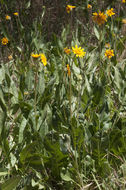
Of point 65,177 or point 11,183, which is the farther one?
point 65,177

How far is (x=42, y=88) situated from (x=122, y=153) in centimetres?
63

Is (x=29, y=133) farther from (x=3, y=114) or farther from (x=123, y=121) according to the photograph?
(x=123, y=121)

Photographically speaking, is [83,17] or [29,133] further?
[83,17]

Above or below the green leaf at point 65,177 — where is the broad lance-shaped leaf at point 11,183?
above

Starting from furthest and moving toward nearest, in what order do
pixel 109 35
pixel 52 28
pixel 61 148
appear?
pixel 52 28, pixel 109 35, pixel 61 148

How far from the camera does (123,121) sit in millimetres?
1535

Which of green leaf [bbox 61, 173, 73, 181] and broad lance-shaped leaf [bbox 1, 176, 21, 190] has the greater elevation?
broad lance-shaped leaf [bbox 1, 176, 21, 190]

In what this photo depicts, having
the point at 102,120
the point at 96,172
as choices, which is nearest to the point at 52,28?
the point at 102,120

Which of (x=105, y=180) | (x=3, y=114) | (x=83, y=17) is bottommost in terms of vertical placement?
(x=105, y=180)

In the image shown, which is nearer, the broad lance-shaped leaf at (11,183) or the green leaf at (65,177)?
the broad lance-shaped leaf at (11,183)

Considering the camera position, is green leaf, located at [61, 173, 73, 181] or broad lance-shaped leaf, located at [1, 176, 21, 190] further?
green leaf, located at [61, 173, 73, 181]

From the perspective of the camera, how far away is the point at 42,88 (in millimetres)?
1781

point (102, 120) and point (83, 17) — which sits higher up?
point (83, 17)

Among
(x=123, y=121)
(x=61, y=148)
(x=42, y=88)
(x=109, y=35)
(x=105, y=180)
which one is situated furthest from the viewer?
(x=109, y=35)
